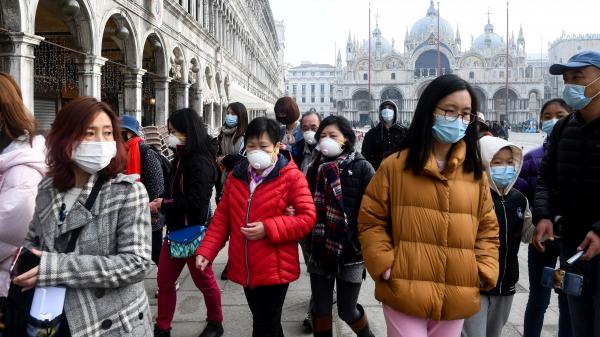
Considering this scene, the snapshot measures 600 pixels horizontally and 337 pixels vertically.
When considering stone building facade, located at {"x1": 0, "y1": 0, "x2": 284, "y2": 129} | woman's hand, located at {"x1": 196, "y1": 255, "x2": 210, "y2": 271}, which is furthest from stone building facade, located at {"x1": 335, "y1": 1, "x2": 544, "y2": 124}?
woman's hand, located at {"x1": 196, "y1": 255, "x2": 210, "y2": 271}

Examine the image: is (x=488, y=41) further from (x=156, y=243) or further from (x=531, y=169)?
(x=156, y=243)

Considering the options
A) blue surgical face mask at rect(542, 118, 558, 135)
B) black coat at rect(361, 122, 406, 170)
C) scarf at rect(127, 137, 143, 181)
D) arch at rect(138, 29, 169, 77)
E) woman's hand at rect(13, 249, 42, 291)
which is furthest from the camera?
arch at rect(138, 29, 169, 77)

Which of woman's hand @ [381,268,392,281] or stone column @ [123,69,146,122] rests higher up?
stone column @ [123,69,146,122]

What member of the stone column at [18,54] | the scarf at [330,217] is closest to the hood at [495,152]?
the scarf at [330,217]

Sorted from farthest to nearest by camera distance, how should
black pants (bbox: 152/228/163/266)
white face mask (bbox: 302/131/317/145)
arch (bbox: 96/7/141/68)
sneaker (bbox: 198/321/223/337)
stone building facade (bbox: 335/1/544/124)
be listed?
stone building facade (bbox: 335/1/544/124)
arch (bbox: 96/7/141/68)
black pants (bbox: 152/228/163/266)
white face mask (bbox: 302/131/317/145)
sneaker (bbox: 198/321/223/337)

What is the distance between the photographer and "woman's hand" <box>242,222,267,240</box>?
9.65ft

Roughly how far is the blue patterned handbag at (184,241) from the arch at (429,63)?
295 feet

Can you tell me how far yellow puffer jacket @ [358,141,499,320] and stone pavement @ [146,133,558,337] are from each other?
6.00ft

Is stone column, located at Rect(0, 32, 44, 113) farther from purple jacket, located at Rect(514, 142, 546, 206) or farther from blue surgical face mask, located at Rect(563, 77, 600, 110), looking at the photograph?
blue surgical face mask, located at Rect(563, 77, 600, 110)

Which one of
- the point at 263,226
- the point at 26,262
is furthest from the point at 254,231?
the point at 26,262

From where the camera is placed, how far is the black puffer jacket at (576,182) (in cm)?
266

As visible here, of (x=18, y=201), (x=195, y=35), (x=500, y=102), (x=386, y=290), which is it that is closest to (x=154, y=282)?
(x=18, y=201)

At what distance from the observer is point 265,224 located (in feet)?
9.78

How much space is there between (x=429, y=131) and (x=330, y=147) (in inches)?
43.0
